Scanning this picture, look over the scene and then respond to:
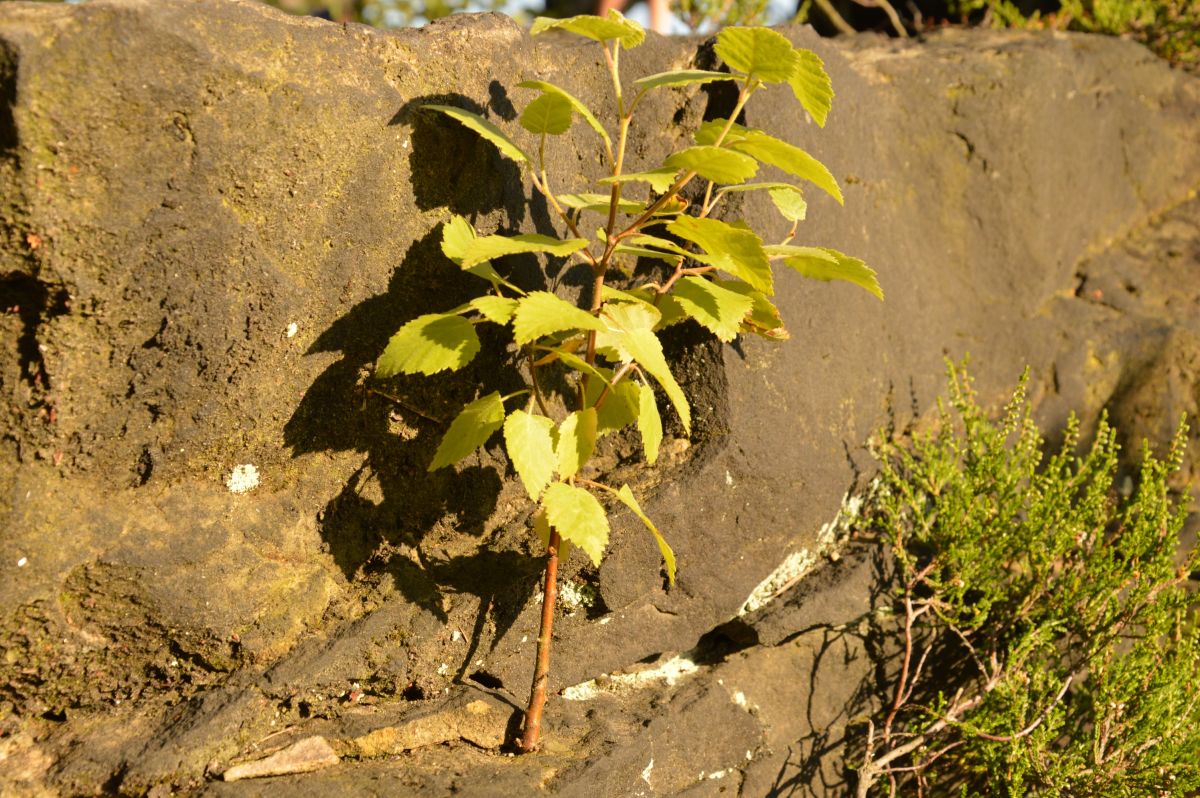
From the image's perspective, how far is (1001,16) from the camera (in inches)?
211

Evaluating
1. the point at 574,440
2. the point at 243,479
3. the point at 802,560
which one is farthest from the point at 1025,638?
the point at 243,479

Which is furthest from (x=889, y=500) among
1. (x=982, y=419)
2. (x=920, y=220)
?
(x=920, y=220)

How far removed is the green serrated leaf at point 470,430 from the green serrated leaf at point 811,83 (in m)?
0.89

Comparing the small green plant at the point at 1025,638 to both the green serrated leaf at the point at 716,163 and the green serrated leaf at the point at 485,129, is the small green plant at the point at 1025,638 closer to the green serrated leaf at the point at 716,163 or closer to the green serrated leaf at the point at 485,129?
the green serrated leaf at the point at 716,163

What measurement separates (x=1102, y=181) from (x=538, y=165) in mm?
3083

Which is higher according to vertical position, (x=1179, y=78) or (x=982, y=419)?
(x=1179, y=78)

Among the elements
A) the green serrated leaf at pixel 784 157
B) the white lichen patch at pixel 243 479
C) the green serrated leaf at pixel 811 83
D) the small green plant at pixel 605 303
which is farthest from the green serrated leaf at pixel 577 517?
the green serrated leaf at pixel 811 83

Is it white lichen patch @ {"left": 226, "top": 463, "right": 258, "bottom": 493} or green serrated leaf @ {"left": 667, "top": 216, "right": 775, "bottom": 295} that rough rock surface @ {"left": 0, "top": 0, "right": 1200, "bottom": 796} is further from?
green serrated leaf @ {"left": 667, "top": 216, "right": 775, "bottom": 295}

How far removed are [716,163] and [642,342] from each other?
0.38 metres

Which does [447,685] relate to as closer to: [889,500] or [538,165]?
[538,165]

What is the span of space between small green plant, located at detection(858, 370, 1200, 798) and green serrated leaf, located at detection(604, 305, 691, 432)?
4.20ft

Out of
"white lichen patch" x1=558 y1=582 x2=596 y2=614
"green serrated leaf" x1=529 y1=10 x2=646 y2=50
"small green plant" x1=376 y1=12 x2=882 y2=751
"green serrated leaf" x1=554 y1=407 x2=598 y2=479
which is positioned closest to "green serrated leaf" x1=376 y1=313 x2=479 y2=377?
"small green plant" x1=376 y1=12 x2=882 y2=751

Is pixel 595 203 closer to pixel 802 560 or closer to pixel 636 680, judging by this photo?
pixel 636 680

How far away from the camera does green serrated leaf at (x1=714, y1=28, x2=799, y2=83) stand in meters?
2.06
